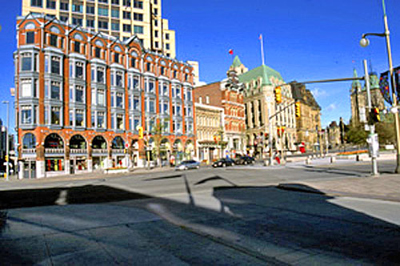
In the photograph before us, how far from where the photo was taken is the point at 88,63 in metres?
46.7

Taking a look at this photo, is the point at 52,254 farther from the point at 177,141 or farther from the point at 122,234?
the point at 177,141

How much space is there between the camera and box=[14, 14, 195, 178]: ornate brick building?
1558 inches

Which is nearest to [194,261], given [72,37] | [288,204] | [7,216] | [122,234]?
[122,234]

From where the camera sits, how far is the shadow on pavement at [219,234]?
4.93 m

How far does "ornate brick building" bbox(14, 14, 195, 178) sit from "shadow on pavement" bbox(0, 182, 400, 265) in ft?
109

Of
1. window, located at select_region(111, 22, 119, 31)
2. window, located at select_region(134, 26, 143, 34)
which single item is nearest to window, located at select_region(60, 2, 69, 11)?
window, located at select_region(111, 22, 119, 31)

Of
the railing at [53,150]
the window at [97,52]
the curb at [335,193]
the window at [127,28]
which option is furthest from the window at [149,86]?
the curb at [335,193]

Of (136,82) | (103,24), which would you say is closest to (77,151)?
(136,82)

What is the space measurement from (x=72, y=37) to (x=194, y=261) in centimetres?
4683

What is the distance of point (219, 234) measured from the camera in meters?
6.42

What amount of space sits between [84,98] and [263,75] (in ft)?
236

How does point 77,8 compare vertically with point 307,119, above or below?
above

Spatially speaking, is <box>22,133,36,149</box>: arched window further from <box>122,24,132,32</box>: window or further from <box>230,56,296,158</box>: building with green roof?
<box>230,56,296,158</box>: building with green roof

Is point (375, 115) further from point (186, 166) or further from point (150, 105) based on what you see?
point (150, 105)
